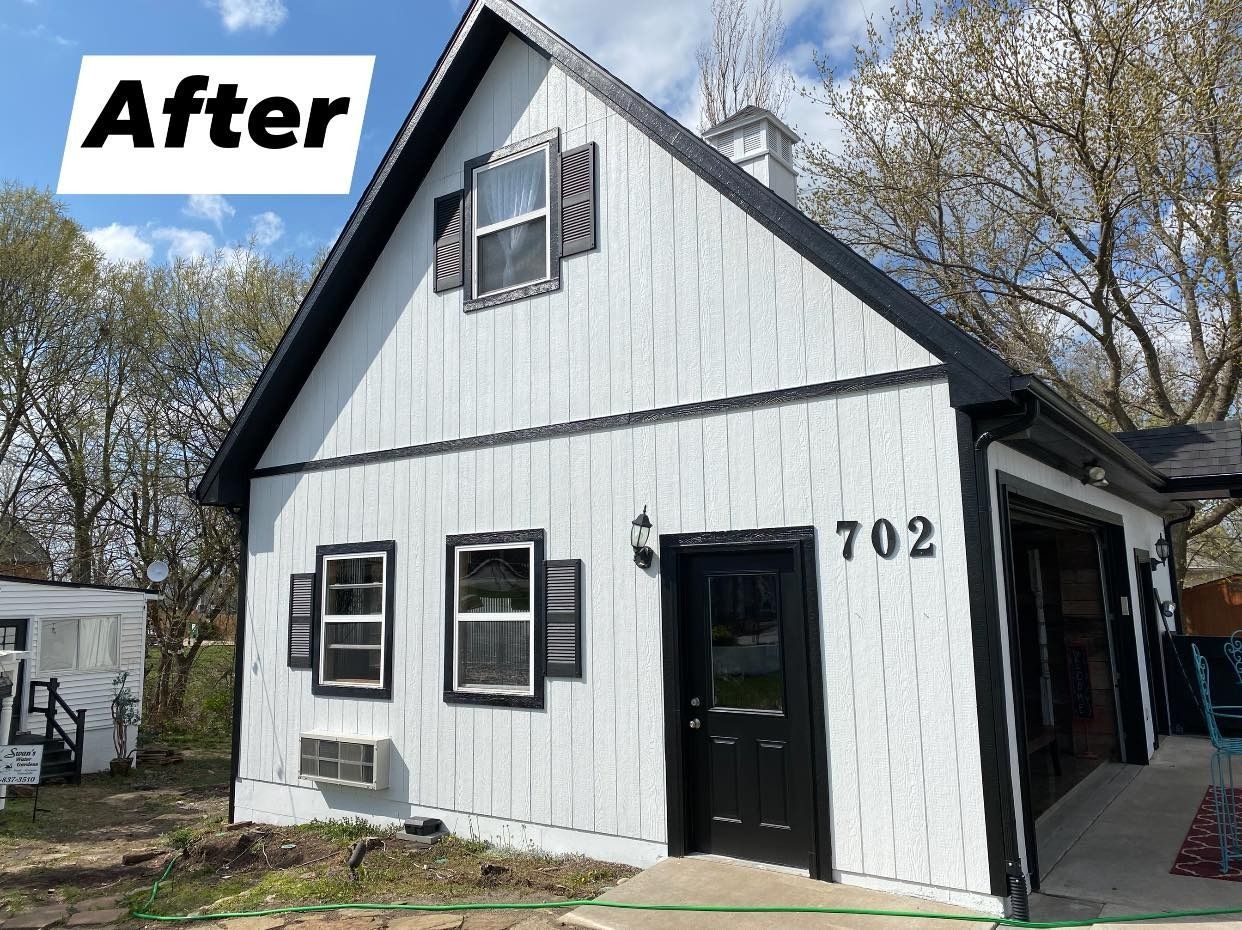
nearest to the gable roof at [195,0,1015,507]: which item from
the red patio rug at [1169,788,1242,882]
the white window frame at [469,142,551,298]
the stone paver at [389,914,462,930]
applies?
the white window frame at [469,142,551,298]

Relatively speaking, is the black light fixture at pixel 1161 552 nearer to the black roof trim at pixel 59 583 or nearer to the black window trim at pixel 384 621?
the black window trim at pixel 384 621

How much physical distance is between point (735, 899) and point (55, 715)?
11.8 metres

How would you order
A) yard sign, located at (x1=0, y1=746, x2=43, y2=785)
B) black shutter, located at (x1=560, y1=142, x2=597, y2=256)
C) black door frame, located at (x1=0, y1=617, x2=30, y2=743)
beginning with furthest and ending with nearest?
black door frame, located at (x1=0, y1=617, x2=30, y2=743) → yard sign, located at (x1=0, y1=746, x2=43, y2=785) → black shutter, located at (x1=560, y1=142, x2=597, y2=256)

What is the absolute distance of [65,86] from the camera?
9.80m

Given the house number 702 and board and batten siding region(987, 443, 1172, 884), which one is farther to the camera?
the house number 702

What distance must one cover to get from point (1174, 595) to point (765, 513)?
9.63 m

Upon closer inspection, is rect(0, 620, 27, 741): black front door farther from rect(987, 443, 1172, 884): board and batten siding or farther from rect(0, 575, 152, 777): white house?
rect(987, 443, 1172, 884): board and batten siding

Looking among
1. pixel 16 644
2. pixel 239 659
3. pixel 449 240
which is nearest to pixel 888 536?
pixel 449 240

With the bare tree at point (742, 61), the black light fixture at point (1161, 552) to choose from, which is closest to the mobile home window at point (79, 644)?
the bare tree at point (742, 61)

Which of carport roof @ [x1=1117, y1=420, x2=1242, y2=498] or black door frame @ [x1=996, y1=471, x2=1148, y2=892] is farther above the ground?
carport roof @ [x1=1117, y1=420, x2=1242, y2=498]

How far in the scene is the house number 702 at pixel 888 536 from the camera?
4984 mm

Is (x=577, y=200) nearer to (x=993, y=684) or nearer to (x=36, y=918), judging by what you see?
(x=993, y=684)

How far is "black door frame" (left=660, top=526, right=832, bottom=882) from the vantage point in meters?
5.20

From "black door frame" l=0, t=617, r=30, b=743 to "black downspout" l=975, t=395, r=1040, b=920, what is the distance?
42.1 ft
